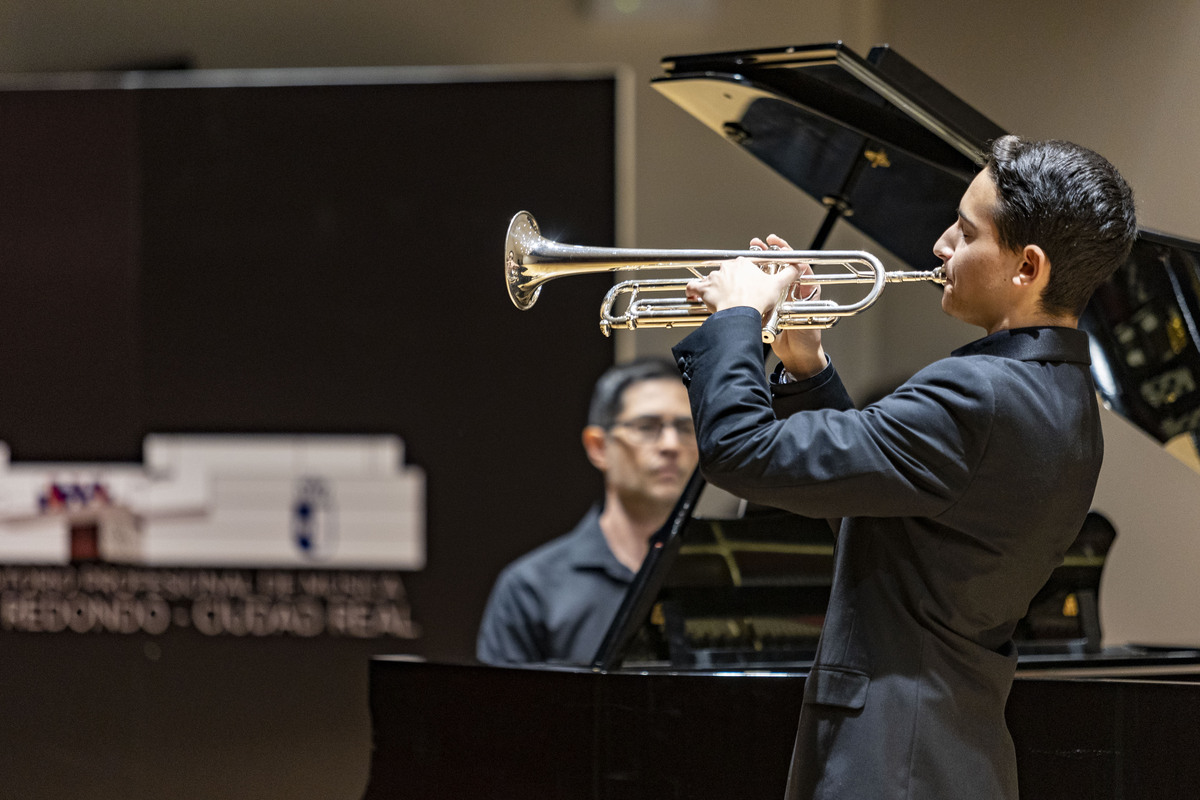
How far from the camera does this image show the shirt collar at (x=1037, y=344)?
139cm

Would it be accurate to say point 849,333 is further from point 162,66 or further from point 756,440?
point 756,440

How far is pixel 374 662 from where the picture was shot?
83.8 inches

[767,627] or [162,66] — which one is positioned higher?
[162,66]

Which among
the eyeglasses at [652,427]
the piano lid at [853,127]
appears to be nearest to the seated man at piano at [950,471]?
the piano lid at [853,127]

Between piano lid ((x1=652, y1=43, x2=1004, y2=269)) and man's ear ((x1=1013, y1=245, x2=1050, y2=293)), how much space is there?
469mm

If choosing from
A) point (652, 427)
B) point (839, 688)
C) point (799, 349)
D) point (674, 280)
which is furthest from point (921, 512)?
point (652, 427)

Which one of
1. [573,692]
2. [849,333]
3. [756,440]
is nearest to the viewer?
[756,440]

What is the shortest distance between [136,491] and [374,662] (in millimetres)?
2432

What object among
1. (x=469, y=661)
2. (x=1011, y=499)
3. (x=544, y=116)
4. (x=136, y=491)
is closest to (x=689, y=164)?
(x=544, y=116)

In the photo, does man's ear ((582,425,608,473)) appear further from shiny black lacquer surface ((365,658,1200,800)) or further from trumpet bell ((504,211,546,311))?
trumpet bell ((504,211,546,311))

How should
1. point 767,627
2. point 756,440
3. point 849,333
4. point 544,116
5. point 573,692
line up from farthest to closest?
point 849,333
point 544,116
point 767,627
point 573,692
point 756,440

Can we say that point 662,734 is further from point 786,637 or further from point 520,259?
point 520,259

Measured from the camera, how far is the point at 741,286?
147cm

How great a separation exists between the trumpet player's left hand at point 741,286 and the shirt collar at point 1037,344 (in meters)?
0.24
